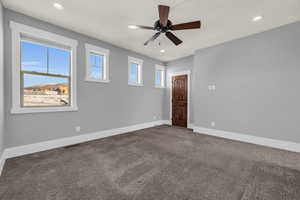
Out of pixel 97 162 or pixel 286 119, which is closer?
pixel 97 162

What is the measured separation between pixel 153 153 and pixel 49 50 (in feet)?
11.3

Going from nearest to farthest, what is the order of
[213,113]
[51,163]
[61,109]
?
[51,163]
[61,109]
[213,113]

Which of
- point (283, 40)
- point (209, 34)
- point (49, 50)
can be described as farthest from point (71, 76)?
point (283, 40)

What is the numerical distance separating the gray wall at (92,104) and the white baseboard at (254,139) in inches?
92.8

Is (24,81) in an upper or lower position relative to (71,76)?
lower

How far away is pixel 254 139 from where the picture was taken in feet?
11.1

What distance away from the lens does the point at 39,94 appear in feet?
9.31

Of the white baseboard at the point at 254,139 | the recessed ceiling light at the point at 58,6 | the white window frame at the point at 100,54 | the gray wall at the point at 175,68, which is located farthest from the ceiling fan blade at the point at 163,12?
the white baseboard at the point at 254,139

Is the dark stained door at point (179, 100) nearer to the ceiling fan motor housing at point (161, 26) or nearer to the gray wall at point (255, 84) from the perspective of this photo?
the gray wall at point (255, 84)

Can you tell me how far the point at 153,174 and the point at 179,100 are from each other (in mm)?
4029

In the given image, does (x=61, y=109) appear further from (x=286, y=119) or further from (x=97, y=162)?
(x=286, y=119)

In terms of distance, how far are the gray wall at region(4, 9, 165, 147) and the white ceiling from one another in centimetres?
43

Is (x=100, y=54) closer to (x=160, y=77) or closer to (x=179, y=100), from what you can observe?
(x=160, y=77)

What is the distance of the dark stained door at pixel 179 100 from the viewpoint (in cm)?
539
